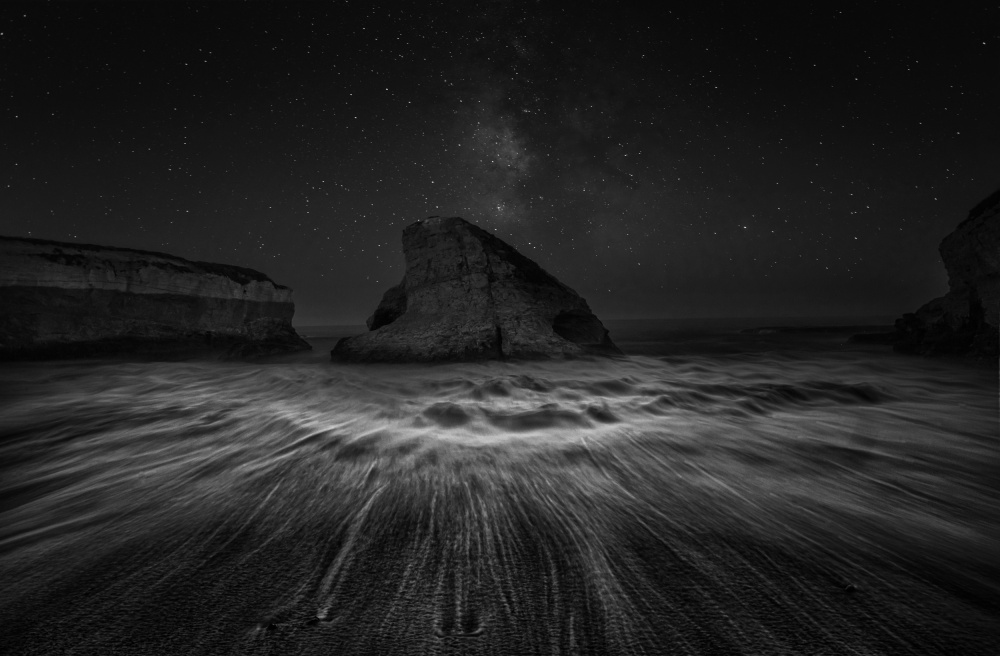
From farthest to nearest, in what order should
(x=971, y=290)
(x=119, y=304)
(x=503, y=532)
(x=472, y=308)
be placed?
(x=119, y=304), (x=472, y=308), (x=971, y=290), (x=503, y=532)

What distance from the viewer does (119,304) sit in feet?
48.0

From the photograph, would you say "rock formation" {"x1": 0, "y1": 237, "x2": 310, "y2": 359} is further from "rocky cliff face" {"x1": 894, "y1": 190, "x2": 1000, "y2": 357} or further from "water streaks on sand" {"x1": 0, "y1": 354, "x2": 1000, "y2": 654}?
"rocky cliff face" {"x1": 894, "y1": 190, "x2": 1000, "y2": 357}

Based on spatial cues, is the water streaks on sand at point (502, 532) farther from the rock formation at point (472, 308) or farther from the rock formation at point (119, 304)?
the rock formation at point (119, 304)

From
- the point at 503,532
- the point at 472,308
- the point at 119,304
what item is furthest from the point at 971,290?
the point at 119,304

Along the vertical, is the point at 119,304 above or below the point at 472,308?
above

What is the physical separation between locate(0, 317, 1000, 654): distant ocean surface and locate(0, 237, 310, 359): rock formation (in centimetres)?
1311

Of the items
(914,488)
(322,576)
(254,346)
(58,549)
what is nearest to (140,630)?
(322,576)

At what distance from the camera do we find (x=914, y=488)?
259cm

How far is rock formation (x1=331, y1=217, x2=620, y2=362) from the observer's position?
10555mm

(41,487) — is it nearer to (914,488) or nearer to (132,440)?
(132,440)

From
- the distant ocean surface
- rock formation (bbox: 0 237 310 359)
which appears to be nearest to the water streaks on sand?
the distant ocean surface

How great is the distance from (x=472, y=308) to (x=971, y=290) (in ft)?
49.0

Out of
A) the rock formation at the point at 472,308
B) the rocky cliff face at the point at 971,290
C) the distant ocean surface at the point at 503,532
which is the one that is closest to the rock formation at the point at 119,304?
the rock formation at the point at 472,308

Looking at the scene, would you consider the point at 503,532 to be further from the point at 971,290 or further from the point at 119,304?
the point at 119,304
